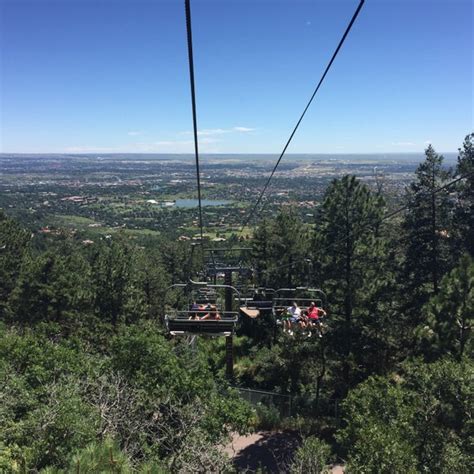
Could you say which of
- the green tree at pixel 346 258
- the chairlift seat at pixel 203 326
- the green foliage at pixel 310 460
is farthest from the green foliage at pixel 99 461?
the green tree at pixel 346 258

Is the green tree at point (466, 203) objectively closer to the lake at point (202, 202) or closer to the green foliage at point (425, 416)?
the green foliage at point (425, 416)

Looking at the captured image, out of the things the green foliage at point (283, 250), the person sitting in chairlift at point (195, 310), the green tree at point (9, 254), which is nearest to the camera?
the person sitting in chairlift at point (195, 310)

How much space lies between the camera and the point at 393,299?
1967cm

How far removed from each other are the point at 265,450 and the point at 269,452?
210 mm

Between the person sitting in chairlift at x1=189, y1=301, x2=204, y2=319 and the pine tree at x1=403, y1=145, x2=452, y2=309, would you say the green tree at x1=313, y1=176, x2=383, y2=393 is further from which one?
the person sitting in chairlift at x1=189, y1=301, x2=204, y2=319

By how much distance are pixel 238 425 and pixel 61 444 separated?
5.40 metres

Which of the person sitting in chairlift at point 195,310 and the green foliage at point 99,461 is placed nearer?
the green foliage at point 99,461

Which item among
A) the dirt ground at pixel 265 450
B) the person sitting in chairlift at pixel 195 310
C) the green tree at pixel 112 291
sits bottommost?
the dirt ground at pixel 265 450

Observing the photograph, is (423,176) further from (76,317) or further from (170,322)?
(76,317)

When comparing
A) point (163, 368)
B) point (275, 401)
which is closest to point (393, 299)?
point (275, 401)

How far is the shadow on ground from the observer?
15.1m

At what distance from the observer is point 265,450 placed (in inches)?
643

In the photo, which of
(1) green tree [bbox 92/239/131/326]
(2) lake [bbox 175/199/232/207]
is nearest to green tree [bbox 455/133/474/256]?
(1) green tree [bbox 92/239/131/326]

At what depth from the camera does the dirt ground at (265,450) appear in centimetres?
1516
